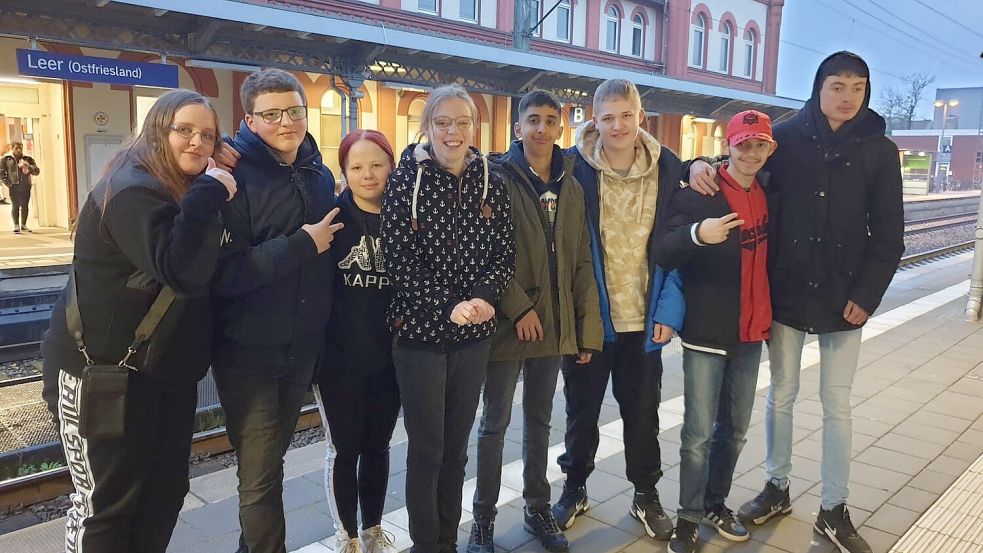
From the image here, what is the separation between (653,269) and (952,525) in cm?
208

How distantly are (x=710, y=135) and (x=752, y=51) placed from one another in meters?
5.19

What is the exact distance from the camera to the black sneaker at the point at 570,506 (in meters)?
3.69

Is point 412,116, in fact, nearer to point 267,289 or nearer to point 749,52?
point 267,289

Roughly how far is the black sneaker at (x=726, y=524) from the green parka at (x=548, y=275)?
108 centimetres

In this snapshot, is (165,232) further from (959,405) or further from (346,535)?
(959,405)

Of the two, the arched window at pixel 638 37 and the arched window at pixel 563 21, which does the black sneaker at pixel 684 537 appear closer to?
the arched window at pixel 563 21

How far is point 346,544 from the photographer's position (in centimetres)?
324

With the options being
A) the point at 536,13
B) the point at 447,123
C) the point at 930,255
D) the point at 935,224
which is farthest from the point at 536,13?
the point at 447,123

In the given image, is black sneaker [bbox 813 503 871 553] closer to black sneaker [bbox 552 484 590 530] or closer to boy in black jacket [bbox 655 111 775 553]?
boy in black jacket [bbox 655 111 775 553]

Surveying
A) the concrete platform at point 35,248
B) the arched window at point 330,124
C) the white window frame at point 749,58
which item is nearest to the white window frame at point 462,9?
the arched window at point 330,124

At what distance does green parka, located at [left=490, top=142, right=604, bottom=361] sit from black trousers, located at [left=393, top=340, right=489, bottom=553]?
25 centimetres

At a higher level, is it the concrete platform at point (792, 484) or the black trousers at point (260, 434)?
the black trousers at point (260, 434)

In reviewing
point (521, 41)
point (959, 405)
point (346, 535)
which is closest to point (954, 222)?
point (521, 41)

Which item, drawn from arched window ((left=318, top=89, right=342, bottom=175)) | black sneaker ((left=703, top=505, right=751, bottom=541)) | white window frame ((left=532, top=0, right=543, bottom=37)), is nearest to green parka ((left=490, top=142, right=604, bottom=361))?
black sneaker ((left=703, top=505, right=751, bottom=541))
